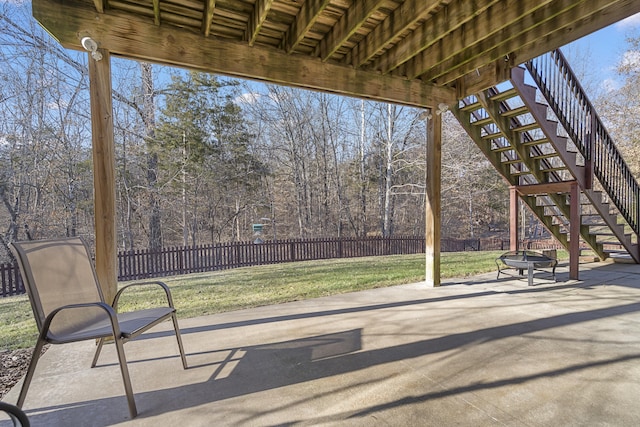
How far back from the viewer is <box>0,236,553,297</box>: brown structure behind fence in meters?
7.54

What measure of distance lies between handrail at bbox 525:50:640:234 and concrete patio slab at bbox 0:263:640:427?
91.6 inches

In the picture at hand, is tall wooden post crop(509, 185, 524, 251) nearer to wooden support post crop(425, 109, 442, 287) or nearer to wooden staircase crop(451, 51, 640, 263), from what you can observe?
wooden staircase crop(451, 51, 640, 263)

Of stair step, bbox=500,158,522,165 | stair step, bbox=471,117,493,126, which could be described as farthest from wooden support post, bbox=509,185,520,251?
stair step, bbox=471,117,493,126

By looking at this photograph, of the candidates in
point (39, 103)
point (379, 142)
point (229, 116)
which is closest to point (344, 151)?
point (379, 142)

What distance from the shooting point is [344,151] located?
1517 cm

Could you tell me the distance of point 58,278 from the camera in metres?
1.94

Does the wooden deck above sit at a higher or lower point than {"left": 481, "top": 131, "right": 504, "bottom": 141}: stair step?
higher

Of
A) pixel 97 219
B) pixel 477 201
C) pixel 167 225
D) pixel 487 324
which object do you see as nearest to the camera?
pixel 97 219

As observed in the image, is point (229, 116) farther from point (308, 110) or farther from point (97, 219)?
point (97, 219)

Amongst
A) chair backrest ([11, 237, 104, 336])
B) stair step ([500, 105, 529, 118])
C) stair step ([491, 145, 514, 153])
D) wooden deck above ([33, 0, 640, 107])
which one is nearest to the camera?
chair backrest ([11, 237, 104, 336])

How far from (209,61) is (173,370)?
271 centimetres

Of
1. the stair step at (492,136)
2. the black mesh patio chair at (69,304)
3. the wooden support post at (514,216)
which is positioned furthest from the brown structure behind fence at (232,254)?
the stair step at (492,136)

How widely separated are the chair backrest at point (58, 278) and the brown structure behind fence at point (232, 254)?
19.3 ft

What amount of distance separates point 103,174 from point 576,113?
6.06 meters
